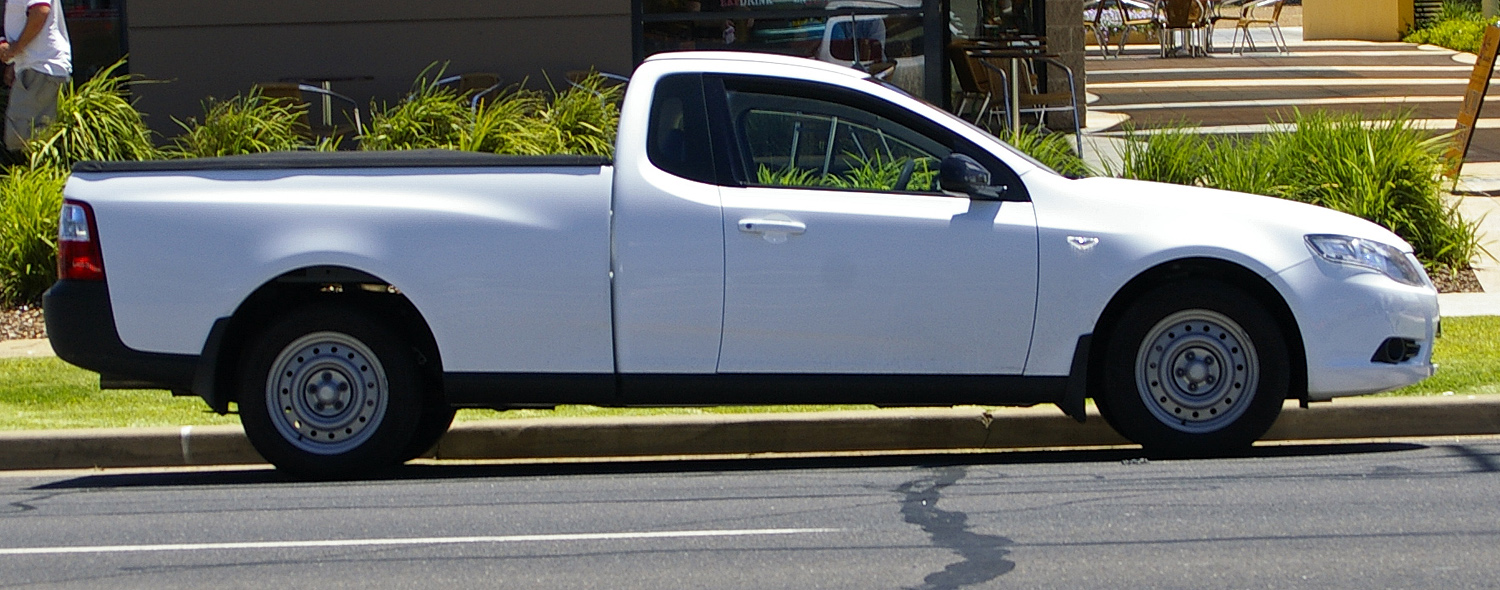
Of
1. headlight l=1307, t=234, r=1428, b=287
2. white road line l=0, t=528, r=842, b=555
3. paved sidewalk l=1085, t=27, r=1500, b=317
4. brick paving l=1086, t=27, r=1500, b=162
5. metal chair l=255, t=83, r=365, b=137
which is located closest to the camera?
white road line l=0, t=528, r=842, b=555

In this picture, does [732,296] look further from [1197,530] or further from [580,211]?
[1197,530]

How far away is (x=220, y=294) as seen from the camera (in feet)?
22.7

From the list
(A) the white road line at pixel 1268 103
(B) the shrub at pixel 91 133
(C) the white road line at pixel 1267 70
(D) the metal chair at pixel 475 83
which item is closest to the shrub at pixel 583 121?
(D) the metal chair at pixel 475 83

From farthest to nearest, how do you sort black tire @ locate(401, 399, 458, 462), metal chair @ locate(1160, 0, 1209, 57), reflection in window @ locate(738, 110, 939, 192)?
metal chair @ locate(1160, 0, 1209, 57) < black tire @ locate(401, 399, 458, 462) < reflection in window @ locate(738, 110, 939, 192)

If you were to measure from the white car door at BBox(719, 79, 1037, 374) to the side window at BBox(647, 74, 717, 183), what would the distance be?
0.18 m

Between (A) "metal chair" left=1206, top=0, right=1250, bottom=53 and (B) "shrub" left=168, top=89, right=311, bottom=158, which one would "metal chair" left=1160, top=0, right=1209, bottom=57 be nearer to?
(A) "metal chair" left=1206, top=0, right=1250, bottom=53

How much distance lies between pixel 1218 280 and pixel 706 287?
2.00 meters

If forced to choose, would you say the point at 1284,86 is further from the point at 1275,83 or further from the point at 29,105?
the point at 29,105

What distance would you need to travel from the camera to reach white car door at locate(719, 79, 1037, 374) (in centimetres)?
684

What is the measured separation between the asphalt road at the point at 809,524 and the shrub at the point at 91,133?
209 inches

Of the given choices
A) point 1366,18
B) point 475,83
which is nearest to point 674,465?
point 475,83

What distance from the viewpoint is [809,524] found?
616cm

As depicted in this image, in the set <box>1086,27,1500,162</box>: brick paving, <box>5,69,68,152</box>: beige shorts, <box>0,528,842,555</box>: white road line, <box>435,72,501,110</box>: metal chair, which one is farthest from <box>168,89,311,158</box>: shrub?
<box>1086,27,1500,162</box>: brick paving

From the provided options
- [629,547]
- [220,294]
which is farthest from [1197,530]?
[220,294]
